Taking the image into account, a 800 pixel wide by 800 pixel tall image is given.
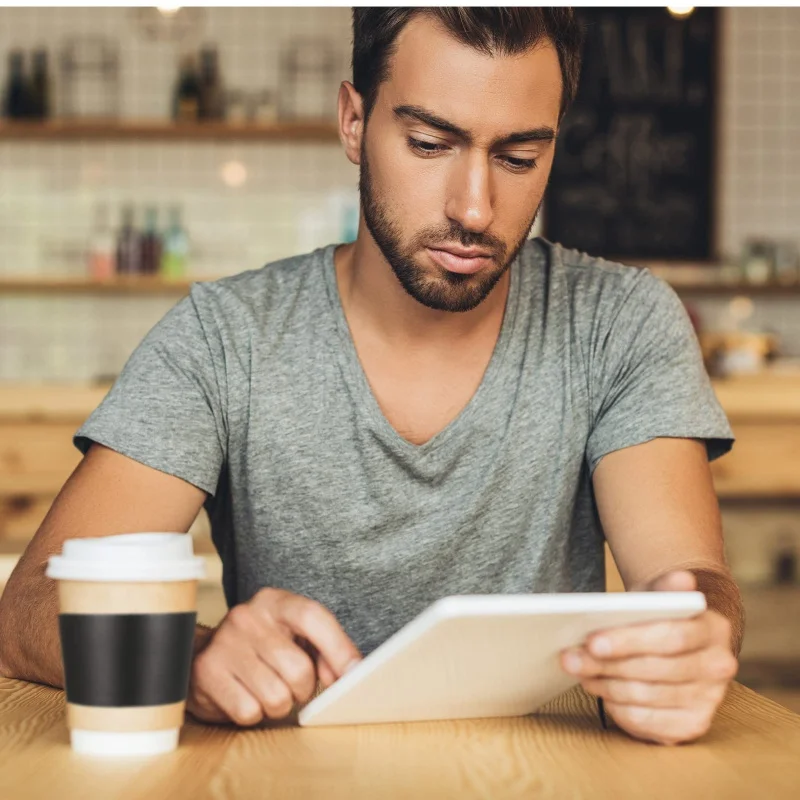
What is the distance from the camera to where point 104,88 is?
180 inches

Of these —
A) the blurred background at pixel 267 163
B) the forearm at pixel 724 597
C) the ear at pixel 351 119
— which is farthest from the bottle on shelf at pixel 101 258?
the forearm at pixel 724 597

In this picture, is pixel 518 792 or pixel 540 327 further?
pixel 540 327

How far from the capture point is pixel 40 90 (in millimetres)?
A: 4516

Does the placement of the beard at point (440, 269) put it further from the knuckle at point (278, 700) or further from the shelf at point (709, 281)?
the shelf at point (709, 281)

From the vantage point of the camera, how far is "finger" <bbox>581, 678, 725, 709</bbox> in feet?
2.70

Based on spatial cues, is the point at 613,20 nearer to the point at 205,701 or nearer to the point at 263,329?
the point at 263,329

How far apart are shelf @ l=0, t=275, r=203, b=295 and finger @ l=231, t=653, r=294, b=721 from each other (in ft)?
12.1

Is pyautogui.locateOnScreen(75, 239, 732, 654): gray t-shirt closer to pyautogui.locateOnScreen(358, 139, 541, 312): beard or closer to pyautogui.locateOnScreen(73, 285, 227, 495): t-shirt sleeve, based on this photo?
pyautogui.locateOnScreen(73, 285, 227, 495): t-shirt sleeve

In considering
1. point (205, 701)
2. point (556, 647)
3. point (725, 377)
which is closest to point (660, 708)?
point (556, 647)

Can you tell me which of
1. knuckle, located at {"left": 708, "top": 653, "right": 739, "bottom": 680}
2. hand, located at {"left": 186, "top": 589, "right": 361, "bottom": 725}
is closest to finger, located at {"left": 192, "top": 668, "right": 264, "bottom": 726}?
hand, located at {"left": 186, "top": 589, "right": 361, "bottom": 725}

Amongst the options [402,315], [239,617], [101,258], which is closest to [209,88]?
[101,258]

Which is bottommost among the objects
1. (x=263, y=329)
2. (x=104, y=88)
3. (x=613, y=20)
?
(x=263, y=329)

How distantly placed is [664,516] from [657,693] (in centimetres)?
43

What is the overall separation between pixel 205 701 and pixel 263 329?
622 millimetres
